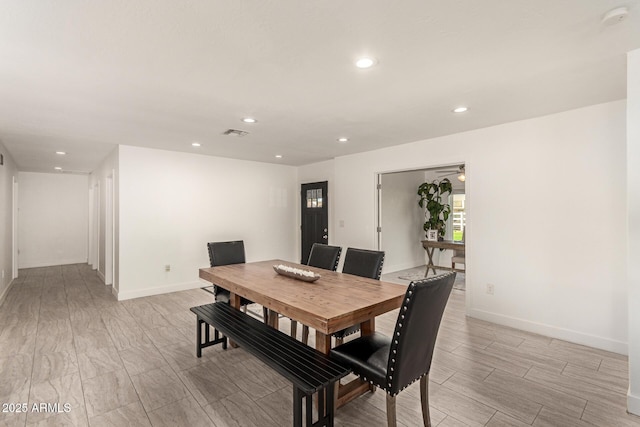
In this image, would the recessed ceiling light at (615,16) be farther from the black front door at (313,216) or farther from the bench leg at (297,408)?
the black front door at (313,216)

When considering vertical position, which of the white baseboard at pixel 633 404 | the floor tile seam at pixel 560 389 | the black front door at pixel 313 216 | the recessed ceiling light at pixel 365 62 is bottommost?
the floor tile seam at pixel 560 389

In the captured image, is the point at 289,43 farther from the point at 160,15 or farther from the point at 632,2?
the point at 632,2

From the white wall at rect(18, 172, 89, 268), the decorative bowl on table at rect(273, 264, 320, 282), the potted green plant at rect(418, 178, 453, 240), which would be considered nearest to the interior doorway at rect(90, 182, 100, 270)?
the white wall at rect(18, 172, 89, 268)


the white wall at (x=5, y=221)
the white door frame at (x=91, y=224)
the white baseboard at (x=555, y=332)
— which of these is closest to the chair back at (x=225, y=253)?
the white baseboard at (x=555, y=332)

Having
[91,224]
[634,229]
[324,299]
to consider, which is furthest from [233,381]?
[91,224]

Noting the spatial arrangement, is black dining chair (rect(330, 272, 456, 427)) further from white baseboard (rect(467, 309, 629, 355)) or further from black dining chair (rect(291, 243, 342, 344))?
white baseboard (rect(467, 309, 629, 355))

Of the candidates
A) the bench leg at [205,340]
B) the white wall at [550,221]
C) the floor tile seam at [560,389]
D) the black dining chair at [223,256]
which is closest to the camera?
the floor tile seam at [560,389]

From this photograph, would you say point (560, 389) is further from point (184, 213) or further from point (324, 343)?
point (184, 213)

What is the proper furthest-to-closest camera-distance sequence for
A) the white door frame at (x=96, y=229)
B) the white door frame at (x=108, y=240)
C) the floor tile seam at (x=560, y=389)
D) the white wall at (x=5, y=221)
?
1. the white door frame at (x=96, y=229)
2. the white door frame at (x=108, y=240)
3. the white wall at (x=5, y=221)
4. the floor tile seam at (x=560, y=389)

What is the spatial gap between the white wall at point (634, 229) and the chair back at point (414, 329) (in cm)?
129

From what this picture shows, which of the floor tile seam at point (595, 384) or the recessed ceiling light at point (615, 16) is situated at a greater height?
the recessed ceiling light at point (615, 16)

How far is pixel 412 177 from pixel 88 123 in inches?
240

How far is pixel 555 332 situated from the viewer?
3.19m

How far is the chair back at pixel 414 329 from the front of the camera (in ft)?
5.22
